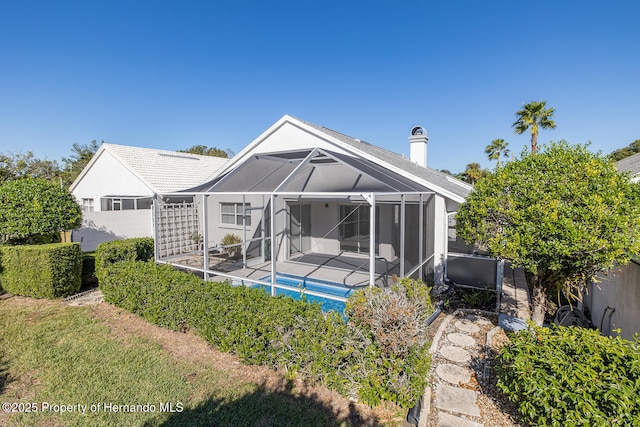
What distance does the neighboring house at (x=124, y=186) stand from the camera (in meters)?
17.7

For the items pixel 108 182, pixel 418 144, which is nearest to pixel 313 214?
pixel 418 144

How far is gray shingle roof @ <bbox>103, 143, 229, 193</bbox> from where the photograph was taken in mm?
18922

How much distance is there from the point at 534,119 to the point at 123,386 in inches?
1358

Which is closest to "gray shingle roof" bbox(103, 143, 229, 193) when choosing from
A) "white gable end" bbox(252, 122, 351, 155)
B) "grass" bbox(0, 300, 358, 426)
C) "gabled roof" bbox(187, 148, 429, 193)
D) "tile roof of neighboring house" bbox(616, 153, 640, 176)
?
"white gable end" bbox(252, 122, 351, 155)

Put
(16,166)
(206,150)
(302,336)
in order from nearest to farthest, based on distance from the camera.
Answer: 1. (302,336)
2. (16,166)
3. (206,150)

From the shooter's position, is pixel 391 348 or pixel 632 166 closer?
pixel 391 348

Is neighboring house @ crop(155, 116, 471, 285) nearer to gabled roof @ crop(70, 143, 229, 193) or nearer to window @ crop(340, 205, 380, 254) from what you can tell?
window @ crop(340, 205, 380, 254)

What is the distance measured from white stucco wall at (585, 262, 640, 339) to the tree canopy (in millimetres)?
15356

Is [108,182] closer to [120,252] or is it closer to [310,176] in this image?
[120,252]

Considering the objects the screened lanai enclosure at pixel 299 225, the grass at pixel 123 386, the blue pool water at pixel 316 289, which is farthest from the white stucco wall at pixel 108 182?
the grass at pixel 123 386

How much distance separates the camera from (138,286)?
839 cm

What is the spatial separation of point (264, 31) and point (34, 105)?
1755 centimetres

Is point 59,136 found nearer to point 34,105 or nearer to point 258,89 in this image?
point 34,105

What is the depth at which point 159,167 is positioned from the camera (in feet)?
67.2
